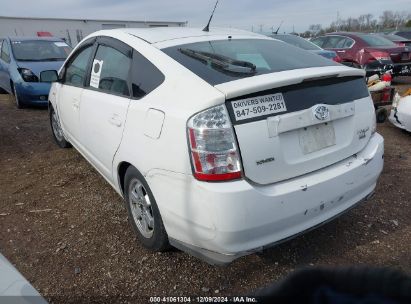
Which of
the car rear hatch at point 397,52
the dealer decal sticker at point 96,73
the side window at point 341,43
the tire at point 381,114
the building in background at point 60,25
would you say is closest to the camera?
the dealer decal sticker at point 96,73

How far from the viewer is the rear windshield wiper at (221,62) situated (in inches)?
91.7

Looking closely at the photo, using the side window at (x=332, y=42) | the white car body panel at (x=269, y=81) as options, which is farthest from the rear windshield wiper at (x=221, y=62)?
the side window at (x=332, y=42)

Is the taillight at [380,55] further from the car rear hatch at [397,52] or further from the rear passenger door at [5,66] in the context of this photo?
the rear passenger door at [5,66]

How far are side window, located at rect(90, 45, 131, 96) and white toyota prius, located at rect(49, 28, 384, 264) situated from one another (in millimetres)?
19

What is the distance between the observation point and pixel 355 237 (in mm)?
2947

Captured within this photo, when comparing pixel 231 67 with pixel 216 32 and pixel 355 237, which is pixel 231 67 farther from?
pixel 355 237

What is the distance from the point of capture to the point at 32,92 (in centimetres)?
748

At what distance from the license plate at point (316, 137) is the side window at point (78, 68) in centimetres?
235

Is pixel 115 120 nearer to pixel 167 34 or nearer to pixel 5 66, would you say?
pixel 167 34

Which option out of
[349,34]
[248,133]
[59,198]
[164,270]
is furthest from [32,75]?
[349,34]

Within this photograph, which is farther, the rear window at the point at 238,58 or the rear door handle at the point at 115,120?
the rear door handle at the point at 115,120

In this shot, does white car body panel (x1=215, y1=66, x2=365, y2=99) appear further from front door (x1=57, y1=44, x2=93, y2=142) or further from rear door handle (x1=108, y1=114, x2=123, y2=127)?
front door (x1=57, y1=44, x2=93, y2=142)

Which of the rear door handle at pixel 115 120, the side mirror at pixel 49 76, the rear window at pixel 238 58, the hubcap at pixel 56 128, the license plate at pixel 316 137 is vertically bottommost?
the hubcap at pixel 56 128

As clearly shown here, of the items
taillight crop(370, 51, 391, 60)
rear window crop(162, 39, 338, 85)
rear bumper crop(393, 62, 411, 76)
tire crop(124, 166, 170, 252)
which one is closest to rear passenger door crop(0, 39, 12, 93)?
tire crop(124, 166, 170, 252)
